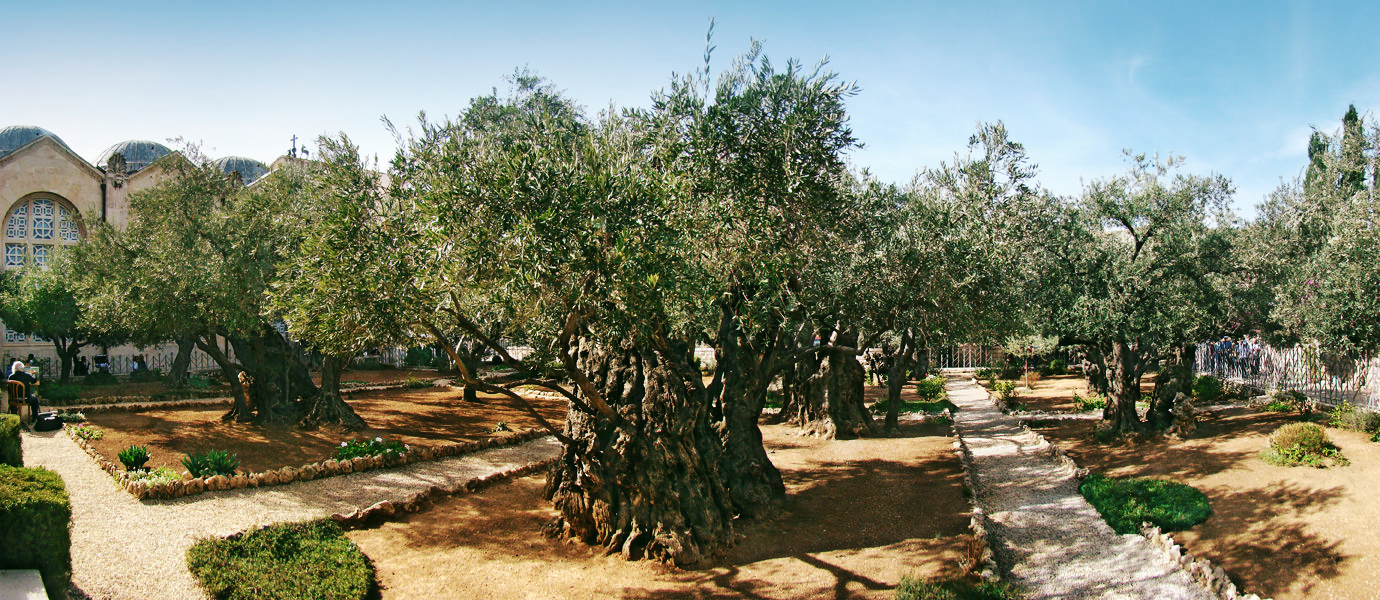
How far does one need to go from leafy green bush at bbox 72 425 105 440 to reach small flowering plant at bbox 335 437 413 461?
616 centimetres

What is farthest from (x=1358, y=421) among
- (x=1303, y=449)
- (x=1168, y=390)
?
(x=1168, y=390)

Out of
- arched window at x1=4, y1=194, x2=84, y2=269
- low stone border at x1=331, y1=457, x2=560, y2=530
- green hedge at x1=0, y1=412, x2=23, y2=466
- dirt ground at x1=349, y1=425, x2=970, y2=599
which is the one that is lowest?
dirt ground at x1=349, y1=425, x2=970, y2=599

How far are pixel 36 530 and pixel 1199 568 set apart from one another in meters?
13.5

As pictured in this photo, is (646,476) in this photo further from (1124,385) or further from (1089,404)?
(1089,404)

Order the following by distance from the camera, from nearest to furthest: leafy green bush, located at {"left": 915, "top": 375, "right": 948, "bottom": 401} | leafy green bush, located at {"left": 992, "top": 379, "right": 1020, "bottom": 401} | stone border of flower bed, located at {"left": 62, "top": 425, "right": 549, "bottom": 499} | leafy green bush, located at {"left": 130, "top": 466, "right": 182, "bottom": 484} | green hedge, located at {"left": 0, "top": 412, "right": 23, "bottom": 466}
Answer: green hedge, located at {"left": 0, "top": 412, "right": 23, "bottom": 466}
stone border of flower bed, located at {"left": 62, "top": 425, "right": 549, "bottom": 499}
leafy green bush, located at {"left": 130, "top": 466, "right": 182, "bottom": 484}
leafy green bush, located at {"left": 992, "top": 379, "right": 1020, "bottom": 401}
leafy green bush, located at {"left": 915, "top": 375, "right": 948, "bottom": 401}

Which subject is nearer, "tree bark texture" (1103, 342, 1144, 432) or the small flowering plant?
the small flowering plant

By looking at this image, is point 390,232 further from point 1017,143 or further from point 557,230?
point 1017,143

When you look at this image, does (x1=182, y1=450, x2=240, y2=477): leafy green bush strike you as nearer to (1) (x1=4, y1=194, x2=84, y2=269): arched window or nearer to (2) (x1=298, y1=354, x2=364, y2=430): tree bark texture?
(2) (x1=298, y1=354, x2=364, y2=430): tree bark texture

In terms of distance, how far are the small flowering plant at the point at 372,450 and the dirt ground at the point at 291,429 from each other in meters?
0.76

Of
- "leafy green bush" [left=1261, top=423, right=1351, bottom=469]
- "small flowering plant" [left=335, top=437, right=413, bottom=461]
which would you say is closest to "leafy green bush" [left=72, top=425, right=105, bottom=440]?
"small flowering plant" [left=335, top=437, right=413, bottom=461]

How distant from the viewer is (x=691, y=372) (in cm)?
1235

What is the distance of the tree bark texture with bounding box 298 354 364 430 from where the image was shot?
65.0 ft

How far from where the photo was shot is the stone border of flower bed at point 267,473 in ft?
40.7

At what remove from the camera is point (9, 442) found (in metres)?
11.2
